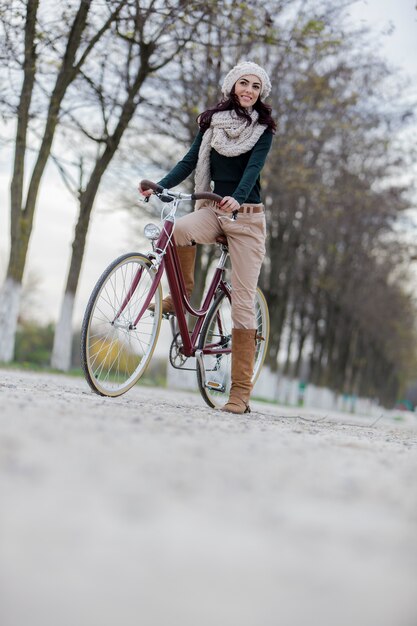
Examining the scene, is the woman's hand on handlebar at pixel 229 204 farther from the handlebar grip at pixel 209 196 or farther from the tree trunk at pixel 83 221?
the tree trunk at pixel 83 221

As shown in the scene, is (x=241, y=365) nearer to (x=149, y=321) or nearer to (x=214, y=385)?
(x=214, y=385)

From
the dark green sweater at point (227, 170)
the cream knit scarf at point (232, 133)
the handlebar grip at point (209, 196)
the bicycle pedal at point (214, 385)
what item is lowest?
the bicycle pedal at point (214, 385)

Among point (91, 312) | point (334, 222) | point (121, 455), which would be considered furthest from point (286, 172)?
point (121, 455)

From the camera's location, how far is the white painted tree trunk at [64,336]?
17453 millimetres

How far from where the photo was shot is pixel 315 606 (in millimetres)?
1810

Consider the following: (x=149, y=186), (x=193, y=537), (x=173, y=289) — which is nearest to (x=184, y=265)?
(x=173, y=289)

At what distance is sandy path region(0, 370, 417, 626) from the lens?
1757mm

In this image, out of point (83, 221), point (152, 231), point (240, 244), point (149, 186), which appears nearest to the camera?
point (152, 231)

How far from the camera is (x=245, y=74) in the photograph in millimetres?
6516

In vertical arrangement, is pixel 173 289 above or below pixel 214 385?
above

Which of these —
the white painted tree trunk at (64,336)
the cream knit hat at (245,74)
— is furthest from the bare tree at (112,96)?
the cream knit hat at (245,74)

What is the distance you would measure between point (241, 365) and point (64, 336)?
1121cm

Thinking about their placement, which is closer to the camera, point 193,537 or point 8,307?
point 193,537

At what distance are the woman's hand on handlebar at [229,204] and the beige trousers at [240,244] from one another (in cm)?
33
